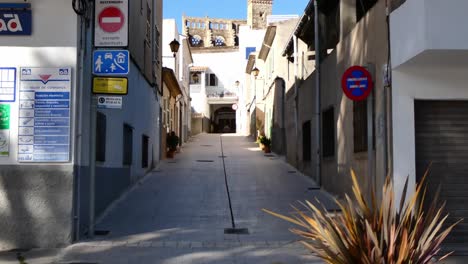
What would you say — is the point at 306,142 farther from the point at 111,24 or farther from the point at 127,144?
the point at 111,24

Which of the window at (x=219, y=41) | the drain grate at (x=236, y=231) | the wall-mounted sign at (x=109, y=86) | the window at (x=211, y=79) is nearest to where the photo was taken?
the wall-mounted sign at (x=109, y=86)

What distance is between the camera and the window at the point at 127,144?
1356cm

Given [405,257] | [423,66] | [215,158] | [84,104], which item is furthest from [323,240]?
[215,158]

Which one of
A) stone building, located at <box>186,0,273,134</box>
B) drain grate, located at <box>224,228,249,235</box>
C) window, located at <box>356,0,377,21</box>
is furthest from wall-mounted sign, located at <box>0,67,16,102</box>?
stone building, located at <box>186,0,273,134</box>

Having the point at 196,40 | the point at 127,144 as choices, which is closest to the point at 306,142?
the point at 127,144

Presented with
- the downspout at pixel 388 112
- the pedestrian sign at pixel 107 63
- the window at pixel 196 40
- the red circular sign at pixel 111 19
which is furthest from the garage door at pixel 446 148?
the window at pixel 196 40

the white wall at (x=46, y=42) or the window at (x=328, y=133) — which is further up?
the white wall at (x=46, y=42)

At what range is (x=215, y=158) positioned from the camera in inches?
917

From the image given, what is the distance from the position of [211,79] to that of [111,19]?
47154mm

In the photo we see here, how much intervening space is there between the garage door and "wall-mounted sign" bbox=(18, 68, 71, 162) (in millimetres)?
5603

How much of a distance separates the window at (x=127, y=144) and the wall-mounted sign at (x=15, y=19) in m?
4.88

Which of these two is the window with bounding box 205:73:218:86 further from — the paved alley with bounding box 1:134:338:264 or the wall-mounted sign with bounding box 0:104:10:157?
the wall-mounted sign with bounding box 0:104:10:157

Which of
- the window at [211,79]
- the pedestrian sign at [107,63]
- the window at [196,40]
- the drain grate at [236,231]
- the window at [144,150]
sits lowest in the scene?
the drain grate at [236,231]

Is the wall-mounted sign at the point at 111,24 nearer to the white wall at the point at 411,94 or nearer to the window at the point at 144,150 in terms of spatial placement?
the white wall at the point at 411,94
